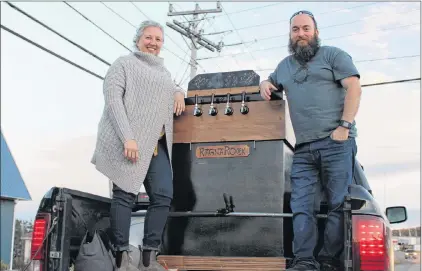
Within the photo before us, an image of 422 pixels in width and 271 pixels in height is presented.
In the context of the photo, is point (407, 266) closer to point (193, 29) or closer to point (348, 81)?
point (193, 29)

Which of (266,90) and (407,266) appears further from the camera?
(407,266)

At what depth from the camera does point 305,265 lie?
3223mm

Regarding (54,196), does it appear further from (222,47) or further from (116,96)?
(222,47)

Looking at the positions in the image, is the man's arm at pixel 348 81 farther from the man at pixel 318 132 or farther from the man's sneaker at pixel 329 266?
the man's sneaker at pixel 329 266

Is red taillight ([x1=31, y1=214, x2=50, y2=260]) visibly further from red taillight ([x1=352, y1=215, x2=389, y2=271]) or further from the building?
the building

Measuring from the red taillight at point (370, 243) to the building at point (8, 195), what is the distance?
26.2 metres

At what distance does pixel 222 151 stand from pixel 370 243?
1.35 m

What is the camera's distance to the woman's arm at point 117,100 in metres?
3.33

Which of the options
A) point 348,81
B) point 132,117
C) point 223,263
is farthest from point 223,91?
point 223,263

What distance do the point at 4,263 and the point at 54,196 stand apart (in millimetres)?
24891

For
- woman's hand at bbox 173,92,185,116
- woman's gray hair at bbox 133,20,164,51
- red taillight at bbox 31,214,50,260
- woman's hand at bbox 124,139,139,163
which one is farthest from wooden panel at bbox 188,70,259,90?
red taillight at bbox 31,214,50,260

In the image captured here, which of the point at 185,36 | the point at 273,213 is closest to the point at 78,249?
the point at 273,213

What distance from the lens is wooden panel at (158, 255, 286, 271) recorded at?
11.6 ft

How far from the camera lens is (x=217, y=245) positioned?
379 cm
